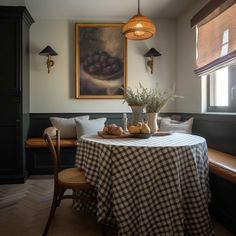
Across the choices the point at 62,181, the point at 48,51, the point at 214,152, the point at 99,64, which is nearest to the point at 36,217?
the point at 62,181

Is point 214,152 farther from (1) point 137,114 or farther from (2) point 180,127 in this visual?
(1) point 137,114

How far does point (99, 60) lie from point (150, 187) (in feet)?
9.63

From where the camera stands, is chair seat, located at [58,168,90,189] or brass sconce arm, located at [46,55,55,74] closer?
chair seat, located at [58,168,90,189]

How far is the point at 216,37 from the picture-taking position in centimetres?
288

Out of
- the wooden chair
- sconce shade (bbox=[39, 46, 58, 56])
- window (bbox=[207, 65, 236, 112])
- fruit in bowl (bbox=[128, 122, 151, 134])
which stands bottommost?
the wooden chair

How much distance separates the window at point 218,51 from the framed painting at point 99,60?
4.51ft

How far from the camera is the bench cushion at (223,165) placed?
203 centimetres

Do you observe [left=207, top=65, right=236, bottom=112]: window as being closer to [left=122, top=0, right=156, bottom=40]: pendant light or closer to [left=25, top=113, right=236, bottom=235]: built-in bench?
[left=25, top=113, right=236, bottom=235]: built-in bench

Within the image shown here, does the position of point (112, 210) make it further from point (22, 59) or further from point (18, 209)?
point (22, 59)

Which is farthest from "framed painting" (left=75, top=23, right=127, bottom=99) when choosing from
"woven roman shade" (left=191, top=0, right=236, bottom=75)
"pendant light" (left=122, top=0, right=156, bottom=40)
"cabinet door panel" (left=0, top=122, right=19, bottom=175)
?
"pendant light" (left=122, top=0, right=156, bottom=40)

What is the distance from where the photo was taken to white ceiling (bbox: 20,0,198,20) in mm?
3662

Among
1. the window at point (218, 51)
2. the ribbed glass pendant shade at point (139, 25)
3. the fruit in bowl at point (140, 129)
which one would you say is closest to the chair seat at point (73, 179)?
the fruit in bowl at point (140, 129)

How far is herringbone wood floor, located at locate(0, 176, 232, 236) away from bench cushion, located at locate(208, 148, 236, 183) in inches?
22.1

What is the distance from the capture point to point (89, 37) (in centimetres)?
427
